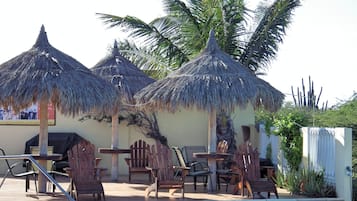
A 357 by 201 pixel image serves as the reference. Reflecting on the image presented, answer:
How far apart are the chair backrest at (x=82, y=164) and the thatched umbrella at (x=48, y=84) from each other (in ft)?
2.87

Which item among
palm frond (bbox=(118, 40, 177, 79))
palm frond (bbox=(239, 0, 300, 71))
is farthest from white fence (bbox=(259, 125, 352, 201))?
palm frond (bbox=(118, 40, 177, 79))

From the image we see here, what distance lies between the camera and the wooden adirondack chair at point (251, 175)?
10656mm

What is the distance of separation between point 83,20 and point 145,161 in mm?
4632

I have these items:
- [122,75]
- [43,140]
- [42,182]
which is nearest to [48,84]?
[43,140]

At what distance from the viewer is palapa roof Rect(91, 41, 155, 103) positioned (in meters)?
13.8

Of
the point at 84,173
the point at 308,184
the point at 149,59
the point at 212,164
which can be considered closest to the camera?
the point at 84,173

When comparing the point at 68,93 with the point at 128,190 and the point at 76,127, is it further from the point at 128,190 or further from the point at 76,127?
the point at 76,127

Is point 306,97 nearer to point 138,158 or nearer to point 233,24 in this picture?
point 233,24

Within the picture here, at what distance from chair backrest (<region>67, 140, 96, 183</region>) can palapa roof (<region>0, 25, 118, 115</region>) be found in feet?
2.87

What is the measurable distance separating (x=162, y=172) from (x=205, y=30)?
766cm

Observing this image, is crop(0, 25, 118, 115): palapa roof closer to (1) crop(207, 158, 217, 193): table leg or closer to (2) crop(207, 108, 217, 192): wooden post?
(2) crop(207, 108, 217, 192): wooden post

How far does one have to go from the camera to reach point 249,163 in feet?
36.3

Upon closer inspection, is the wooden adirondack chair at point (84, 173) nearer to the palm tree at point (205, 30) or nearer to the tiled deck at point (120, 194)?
the tiled deck at point (120, 194)

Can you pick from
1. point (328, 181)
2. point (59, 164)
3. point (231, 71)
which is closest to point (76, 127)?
point (59, 164)
